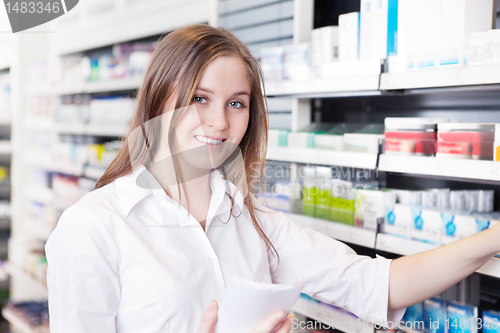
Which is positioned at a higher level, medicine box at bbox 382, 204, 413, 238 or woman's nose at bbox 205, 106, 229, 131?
woman's nose at bbox 205, 106, 229, 131

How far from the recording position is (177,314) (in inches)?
45.6

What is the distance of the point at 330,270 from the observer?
4.81 ft

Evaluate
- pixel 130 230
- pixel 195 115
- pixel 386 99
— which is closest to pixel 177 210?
pixel 130 230

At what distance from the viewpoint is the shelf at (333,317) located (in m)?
1.86

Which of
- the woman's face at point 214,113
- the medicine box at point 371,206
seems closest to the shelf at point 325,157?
the medicine box at point 371,206

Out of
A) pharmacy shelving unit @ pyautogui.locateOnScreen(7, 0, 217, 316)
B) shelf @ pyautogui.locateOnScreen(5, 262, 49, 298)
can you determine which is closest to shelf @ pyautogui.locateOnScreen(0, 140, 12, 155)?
pharmacy shelving unit @ pyautogui.locateOnScreen(7, 0, 217, 316)

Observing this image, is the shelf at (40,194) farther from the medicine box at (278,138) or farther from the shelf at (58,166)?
the medicine box at (278,138)

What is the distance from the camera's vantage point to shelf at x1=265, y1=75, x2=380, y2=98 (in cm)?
174

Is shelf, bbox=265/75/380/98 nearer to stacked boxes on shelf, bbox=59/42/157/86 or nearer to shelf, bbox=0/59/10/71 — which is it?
stacked boxes on shelf, bbox=59/42/157/86

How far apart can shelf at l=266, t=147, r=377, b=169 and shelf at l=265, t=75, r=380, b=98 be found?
26 centimetres

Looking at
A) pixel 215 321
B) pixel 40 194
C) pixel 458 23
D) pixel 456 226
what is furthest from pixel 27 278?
pixel 458 23

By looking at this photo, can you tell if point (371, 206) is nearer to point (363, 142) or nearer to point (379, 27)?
point (363, 142)

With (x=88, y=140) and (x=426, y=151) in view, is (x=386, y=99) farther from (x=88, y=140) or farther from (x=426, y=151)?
(x=88, y=140)

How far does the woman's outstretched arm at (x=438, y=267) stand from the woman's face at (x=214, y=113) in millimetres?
683
